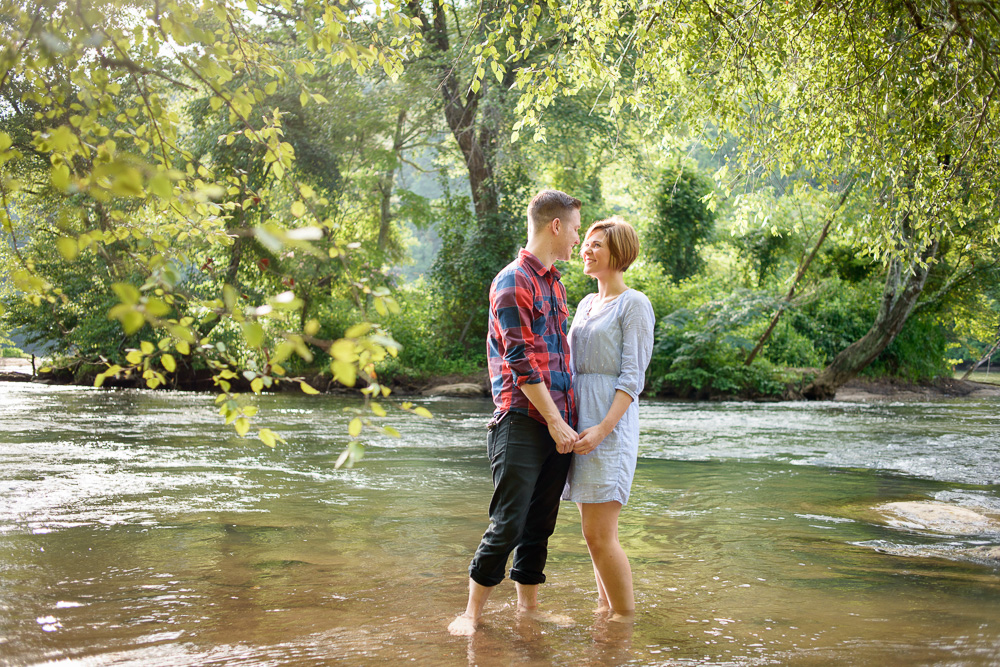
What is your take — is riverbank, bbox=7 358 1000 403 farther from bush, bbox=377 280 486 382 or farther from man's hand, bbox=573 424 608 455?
man's hand, bbox=573 424 608 455

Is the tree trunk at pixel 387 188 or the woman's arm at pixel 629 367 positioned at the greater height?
the tree trunk at pixel 387 188

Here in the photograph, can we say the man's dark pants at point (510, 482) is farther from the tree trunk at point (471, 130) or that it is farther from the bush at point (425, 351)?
the bush at point (425, 351)

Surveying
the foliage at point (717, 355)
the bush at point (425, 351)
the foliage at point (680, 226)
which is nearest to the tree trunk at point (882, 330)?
the foliage at point (717, 355)

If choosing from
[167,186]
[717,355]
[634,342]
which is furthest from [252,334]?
[717,355]

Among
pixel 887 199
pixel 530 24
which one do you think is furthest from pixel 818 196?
pixel 530 24

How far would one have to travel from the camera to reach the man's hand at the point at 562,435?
325 centimetres

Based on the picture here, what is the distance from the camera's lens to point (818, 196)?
995 cm

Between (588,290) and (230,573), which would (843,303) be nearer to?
(588,290)

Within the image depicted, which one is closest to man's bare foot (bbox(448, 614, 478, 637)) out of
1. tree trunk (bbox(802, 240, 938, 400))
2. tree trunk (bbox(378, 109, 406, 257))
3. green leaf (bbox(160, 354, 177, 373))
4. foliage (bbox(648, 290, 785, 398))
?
green leaf (bbox(160, 354, 177, 373))

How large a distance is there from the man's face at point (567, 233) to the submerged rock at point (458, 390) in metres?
15.1

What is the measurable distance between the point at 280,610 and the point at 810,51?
20.1ft

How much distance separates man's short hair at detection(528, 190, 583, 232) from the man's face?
22 millimetres

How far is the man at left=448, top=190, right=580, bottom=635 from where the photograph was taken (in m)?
3.25

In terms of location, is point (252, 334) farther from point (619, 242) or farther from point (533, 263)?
point (619, 242)
